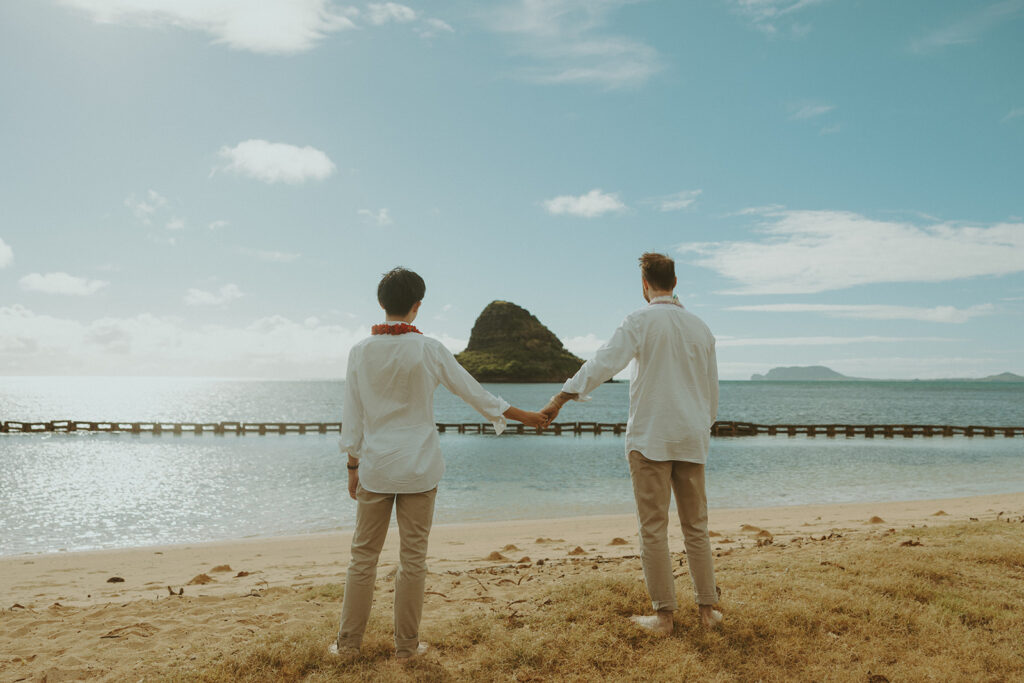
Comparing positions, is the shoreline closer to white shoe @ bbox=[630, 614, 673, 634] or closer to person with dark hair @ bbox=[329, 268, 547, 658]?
person with dark hair @ bbox=[329, 268, 547, 658]

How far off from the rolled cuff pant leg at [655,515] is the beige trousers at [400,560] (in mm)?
1122

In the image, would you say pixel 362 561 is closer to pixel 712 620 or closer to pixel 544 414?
pixel 544 414

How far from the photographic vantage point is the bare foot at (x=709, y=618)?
11.5 feet

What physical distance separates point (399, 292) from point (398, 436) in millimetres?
741

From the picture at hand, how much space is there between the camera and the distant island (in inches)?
7141

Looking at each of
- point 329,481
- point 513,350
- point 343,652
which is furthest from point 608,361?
point 513,350

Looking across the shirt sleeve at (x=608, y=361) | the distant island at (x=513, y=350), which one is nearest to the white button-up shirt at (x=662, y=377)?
the shirt sleeve at (x=608, y=361)

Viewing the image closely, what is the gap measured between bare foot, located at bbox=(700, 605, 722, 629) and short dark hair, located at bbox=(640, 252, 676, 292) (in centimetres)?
186

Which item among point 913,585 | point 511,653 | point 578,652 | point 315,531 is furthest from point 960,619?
point 315,531

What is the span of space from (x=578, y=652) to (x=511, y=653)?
1.16 feet

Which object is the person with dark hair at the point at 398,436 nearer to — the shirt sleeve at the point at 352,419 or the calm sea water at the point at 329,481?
the shirt sleeve at the point at 352,419

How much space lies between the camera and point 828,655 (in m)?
3.26

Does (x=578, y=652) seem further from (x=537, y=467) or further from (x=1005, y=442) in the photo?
(x=1005, y=442)

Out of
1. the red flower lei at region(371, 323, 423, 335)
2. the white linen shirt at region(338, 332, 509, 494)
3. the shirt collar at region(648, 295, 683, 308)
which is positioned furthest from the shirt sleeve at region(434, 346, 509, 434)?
the shirt collar at region(648, 295, 683, 308)
